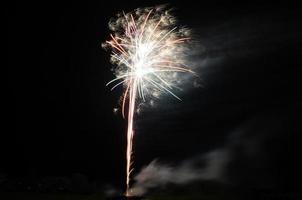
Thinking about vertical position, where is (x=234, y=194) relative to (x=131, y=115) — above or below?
below

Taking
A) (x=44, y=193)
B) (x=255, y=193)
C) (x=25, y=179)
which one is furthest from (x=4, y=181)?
(x=255, y=193)

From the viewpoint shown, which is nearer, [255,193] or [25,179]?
[255,193]

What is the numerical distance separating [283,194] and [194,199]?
26.0 ft

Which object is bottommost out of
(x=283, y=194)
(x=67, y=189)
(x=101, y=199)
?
(x=283, y=194)

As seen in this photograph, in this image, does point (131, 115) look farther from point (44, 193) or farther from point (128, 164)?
point (44, 193)

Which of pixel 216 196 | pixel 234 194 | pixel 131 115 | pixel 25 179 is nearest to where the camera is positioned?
pixel 131 115

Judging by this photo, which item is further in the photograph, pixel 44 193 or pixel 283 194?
pixel 44 193

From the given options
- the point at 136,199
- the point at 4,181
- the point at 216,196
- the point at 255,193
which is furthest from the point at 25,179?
the point at 255,193

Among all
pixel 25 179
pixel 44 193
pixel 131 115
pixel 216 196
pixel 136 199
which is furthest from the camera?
pixel 25 179

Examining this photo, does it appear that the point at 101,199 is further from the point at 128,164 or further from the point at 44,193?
the point at 128,164

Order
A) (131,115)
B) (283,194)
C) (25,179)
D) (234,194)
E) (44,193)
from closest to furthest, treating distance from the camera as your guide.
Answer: (131,115) → (283,194) → (234,194) → (44,193) → (25,179)

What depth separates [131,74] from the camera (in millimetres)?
22109

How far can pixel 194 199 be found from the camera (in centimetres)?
2989

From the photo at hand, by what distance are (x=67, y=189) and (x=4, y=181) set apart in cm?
680
